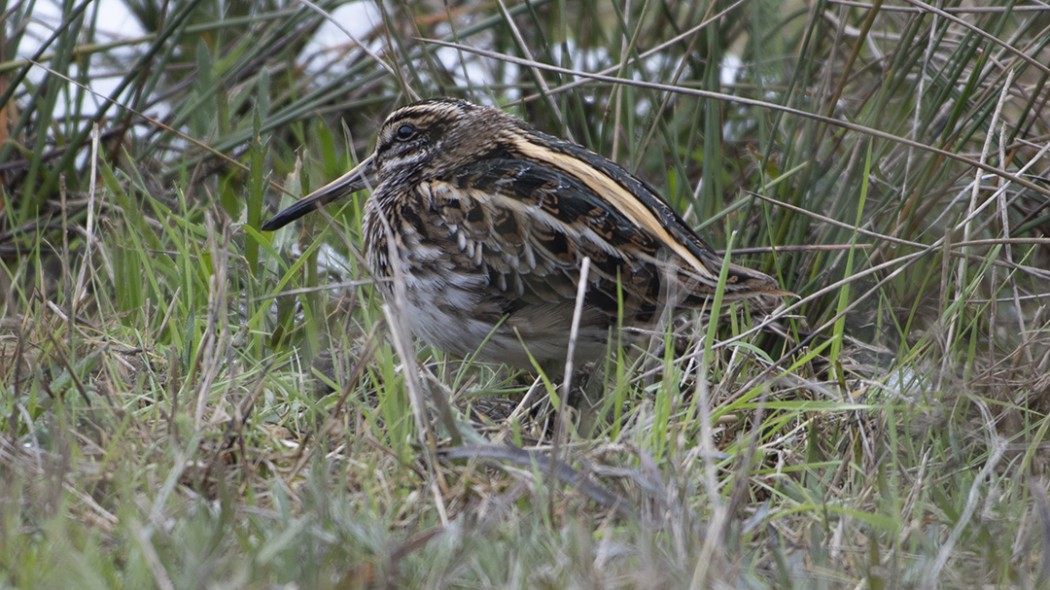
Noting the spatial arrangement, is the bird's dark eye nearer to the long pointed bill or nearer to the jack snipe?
the long pointed bill

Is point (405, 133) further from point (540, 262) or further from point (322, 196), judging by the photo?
point (540, 262)

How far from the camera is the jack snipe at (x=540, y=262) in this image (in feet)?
11.9

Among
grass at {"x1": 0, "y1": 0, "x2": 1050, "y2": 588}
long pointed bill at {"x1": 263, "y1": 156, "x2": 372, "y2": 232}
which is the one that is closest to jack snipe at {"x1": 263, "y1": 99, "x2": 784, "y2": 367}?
grass at {"x1": 0, "y1": 0, "x2": 1050, "y2": 588}

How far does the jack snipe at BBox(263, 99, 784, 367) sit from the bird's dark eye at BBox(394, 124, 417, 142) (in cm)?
50

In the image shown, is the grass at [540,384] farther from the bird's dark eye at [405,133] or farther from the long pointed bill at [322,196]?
the bird's dark eye at [405,133]

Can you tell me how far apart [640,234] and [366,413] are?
985 mm

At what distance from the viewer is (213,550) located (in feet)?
8.09

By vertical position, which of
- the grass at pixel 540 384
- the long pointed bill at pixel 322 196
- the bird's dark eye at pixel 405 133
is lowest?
the grass at pixel 540 384

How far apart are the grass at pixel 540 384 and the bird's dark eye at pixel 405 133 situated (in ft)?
0.88

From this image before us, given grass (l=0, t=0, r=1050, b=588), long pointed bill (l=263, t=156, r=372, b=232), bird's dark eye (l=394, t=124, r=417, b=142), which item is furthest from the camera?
bird's dark eye (l=394, t=124, r=417, b=142)

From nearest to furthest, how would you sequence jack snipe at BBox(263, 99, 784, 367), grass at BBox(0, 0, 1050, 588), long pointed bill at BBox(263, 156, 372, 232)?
grass at BBox(0, 0, 1050, 588), jack snipe at BBox(263, 99, 784, 367), long pointed bill at BBox(263, 156, 372, 232)

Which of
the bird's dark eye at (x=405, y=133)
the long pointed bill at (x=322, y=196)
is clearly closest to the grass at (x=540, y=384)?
the long pointed bill at (x=322, y=196)

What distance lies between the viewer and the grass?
8.41 feet

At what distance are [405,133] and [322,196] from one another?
346 millimetres
